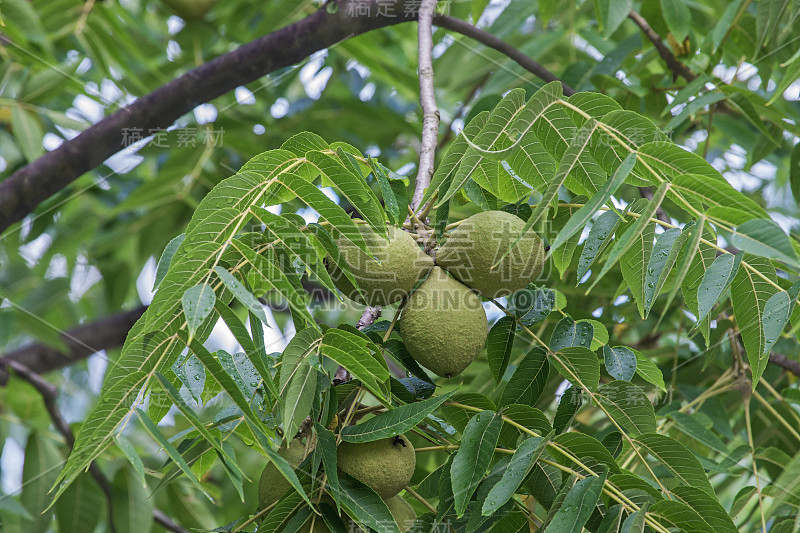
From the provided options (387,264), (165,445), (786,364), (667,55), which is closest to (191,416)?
(165,445)

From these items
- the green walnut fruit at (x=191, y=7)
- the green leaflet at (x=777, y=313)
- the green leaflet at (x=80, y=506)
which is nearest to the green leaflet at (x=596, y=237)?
the green leaflet at (x=777, y=313)

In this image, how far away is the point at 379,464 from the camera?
1319 mm

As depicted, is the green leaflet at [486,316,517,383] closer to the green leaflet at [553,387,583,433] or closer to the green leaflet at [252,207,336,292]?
the green leaflet at [553,387,583,433]

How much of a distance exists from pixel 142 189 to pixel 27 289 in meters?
0.68

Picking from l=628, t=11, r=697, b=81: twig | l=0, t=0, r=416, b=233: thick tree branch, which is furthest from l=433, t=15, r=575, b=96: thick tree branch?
l=628, t=11, r=697, b=81: twig

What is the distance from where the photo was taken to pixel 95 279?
4.53 metres

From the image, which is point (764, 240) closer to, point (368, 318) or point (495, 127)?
point (495, 127)

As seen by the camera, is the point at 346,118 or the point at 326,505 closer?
the point at 326,505

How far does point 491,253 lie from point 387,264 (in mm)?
208

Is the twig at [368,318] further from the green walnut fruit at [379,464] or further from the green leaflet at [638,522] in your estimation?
the green leaflet at [638,522]

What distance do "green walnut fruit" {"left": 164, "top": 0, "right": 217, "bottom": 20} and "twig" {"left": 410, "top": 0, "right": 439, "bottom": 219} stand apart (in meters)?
1.61

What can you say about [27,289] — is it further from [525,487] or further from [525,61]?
[525,487]

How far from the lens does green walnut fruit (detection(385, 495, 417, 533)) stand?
1367 mm

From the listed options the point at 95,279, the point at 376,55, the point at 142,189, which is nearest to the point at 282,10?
the point at 376,55
